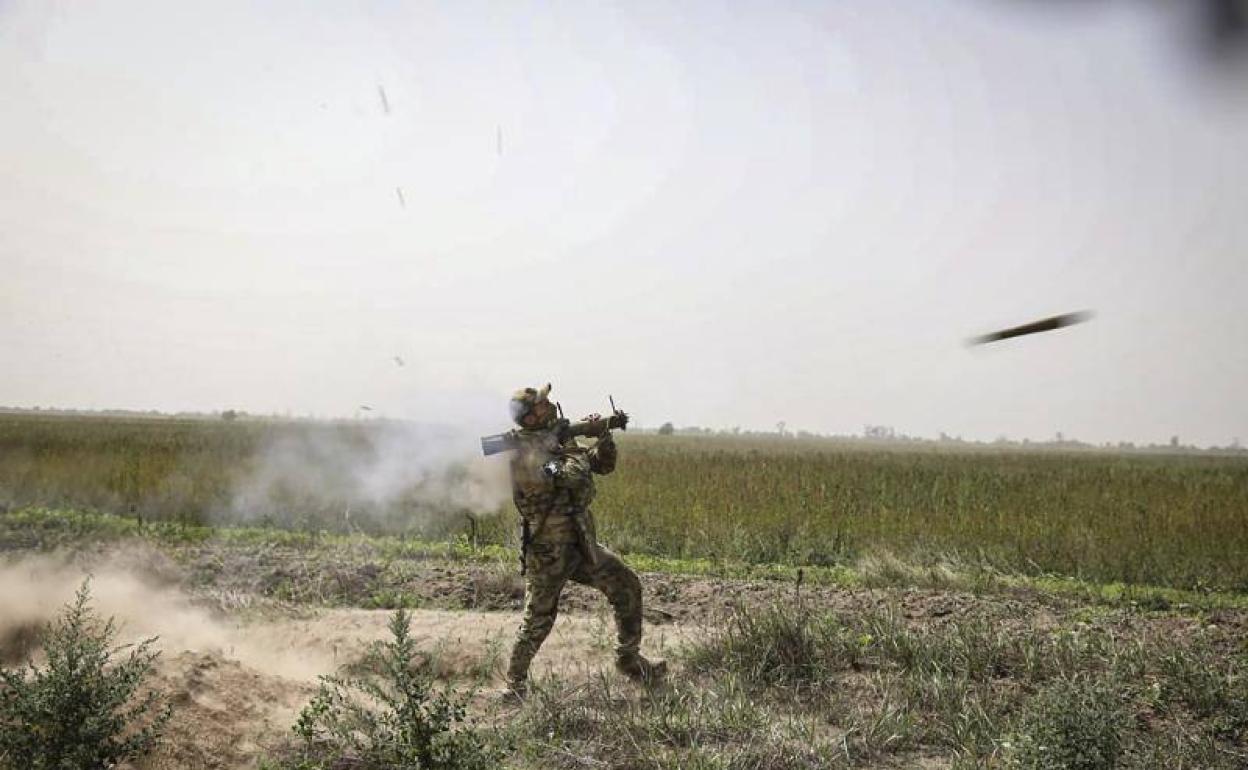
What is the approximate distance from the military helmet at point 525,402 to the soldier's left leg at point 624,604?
99 centimetres

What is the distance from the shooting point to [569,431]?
6.32 m

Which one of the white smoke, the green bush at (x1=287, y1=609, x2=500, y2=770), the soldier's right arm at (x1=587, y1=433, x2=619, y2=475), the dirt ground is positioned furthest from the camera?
the white smoke

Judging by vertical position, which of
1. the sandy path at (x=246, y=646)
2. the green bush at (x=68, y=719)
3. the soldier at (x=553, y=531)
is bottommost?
the sandy path at (x=246, y=646)

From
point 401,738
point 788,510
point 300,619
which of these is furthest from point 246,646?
point 788,510

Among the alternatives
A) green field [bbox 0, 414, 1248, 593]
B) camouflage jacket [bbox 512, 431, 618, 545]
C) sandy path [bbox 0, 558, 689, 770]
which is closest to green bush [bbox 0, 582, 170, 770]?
sandy path [bbox 0, 558, 689, 770]

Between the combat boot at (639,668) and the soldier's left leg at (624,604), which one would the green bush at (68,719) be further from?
the combat boot at (639,668)

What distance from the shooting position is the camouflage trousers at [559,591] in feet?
20.0

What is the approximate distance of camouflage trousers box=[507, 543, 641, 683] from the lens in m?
6.10

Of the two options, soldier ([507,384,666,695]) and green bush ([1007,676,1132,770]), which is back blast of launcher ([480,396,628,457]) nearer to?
soldier ([507,384,666,695])

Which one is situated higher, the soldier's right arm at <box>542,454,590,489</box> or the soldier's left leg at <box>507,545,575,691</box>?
the soldier's right arm at <box>542,454,590,489</box>

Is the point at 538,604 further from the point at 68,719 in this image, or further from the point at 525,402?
the point at 68,719

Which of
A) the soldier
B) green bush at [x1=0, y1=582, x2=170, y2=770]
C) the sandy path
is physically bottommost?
the sandy path

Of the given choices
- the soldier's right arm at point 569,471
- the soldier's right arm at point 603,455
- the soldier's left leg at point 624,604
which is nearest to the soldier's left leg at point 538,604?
the soldier's left leg at point 624,604

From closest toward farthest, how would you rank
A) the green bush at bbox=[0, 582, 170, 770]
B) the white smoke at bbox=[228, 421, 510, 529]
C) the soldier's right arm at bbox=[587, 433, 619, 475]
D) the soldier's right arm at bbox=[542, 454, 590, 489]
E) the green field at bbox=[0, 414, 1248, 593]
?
the green bush at bbox=[0, 582, 170, 770] → the soldier's right arm at bbox=[542, 454, 590, 489] → the soldier's right arm at bbox=[587, 433, 619, 475] → the white smoke at bbox=[228, 421, 510, 529] → the green field at bbox=[0, 414, 1248, 593]
